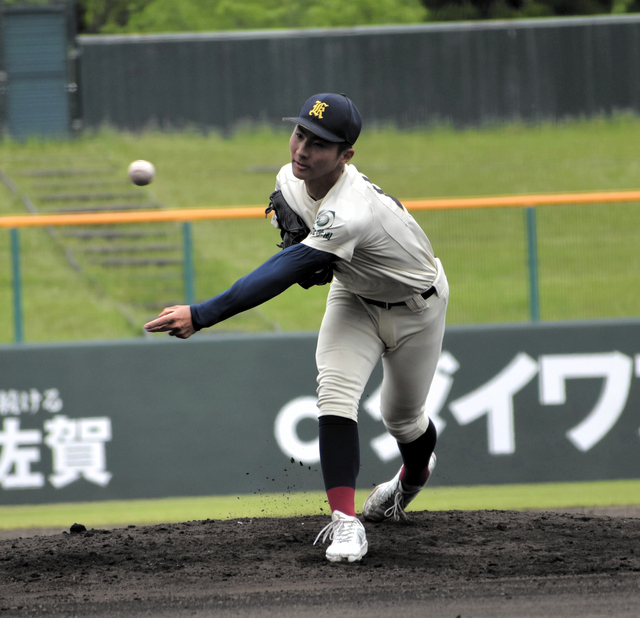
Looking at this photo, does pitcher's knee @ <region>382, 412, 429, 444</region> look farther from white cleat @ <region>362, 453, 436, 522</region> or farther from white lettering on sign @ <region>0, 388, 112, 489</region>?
white lettering on sign @ <region>0, 388, 112, 489</region>

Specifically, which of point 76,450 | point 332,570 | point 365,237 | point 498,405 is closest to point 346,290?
point 365,237

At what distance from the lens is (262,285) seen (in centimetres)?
370

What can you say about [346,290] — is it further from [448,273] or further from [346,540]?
[448,273]

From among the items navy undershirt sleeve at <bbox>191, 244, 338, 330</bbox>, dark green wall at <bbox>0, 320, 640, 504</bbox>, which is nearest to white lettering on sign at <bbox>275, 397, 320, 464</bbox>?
dark green wall at <bbox>0, 320, 640, 504</bbox>

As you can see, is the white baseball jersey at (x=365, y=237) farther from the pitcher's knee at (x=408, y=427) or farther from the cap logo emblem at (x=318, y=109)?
the pitcher's knee at (x=408, y=427)

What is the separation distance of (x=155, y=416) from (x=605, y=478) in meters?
3.54

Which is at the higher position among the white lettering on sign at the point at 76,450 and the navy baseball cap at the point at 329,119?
the navy baseball cap at the point at 329,119

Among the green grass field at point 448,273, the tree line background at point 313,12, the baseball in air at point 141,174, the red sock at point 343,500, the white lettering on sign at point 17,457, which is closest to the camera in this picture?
the red sock at point 343,500

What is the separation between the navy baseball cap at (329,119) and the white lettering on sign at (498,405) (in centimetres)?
373

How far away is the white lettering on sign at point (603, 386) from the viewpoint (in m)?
7.17

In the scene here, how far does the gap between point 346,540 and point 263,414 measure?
305cm

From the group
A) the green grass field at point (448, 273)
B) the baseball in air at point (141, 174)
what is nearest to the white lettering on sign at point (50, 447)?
the green grass field at point (448, 273)

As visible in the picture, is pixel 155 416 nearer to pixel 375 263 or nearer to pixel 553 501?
pixel 553 501

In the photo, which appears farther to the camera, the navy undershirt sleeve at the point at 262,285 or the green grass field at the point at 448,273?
the green grass field at the point at 448,273
